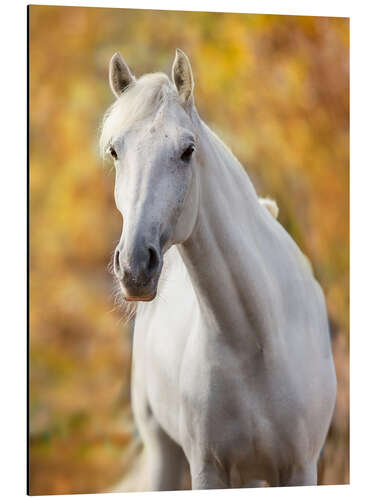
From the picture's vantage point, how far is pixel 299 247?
9.44 feet

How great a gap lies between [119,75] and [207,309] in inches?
27.0

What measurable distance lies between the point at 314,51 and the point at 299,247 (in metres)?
0.69

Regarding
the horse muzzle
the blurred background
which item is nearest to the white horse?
the horse muzzle

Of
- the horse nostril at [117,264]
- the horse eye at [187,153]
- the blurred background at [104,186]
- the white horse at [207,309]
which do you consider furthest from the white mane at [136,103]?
the blurred background at [104,186]

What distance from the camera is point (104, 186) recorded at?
271 cm

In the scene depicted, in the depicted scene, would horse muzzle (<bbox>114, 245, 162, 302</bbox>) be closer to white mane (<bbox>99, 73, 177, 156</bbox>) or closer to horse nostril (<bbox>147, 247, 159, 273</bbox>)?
horse nostril (<bbox>147, 247, 159, 273</bbox>)

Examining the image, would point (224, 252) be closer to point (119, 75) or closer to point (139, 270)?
point (139, 270)

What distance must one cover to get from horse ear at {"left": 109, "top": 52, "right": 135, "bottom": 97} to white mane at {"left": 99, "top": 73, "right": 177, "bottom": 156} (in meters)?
0.03

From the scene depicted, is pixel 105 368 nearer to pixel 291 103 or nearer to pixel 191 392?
pixel 191 392

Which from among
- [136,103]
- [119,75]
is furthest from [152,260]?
[119,75]

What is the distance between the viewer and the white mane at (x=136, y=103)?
7.18ft

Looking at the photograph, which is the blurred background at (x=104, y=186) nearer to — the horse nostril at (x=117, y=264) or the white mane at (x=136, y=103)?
the white mane at (x=136, y=103)
